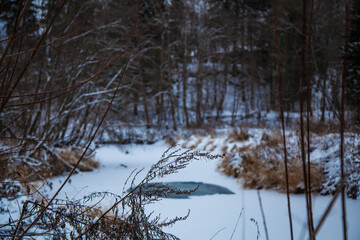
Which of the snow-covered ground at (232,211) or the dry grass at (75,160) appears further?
the dry grass at (75,160)

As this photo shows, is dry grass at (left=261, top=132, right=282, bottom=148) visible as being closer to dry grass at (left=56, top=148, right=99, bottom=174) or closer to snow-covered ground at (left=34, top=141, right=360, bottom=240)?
snow-covered ground at (left=34, top=141, right=360, bottom=240)

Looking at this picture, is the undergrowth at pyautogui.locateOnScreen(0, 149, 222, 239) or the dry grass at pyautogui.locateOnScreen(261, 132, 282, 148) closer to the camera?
the undergrowth at pyautogui.locateOnScreen(0, 149, 222, 239)

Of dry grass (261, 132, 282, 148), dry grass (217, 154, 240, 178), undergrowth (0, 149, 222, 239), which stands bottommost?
dry grass (217, 154, 240, 178)

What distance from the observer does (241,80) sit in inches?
797

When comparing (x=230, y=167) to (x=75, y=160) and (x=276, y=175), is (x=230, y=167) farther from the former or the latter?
(x=75, y=160)

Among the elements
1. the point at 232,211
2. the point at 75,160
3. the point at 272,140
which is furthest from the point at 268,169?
the point at 75,160

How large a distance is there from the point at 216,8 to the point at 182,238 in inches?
633

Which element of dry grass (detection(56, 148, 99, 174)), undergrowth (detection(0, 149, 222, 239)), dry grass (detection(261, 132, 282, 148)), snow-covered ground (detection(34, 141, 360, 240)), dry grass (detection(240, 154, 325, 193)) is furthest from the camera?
dry grass (detection(56, 148, 99, 174))

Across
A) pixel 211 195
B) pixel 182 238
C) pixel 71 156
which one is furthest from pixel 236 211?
pixel 71 156

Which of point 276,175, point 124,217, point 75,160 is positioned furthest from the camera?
point 75,160

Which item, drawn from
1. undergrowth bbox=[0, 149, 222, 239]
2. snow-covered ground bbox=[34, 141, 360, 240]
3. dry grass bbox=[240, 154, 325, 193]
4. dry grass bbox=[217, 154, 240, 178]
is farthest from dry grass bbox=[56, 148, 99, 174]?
undergrowth bbox=[0, 149, 222, 239]

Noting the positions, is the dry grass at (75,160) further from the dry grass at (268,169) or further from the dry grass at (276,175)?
the dry grass at (276,175)

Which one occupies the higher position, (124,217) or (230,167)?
(124,217)

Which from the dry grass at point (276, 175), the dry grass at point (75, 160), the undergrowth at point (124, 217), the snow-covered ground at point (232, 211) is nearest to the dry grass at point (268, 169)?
the dry grass at point (276, 175)
